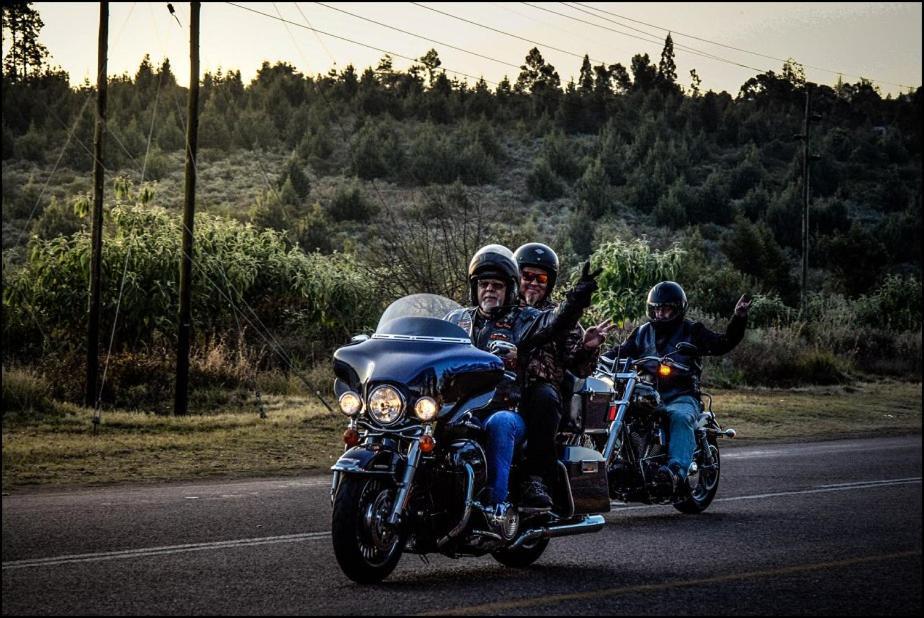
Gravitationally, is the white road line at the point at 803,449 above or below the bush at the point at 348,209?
below

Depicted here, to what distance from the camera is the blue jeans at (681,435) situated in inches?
436

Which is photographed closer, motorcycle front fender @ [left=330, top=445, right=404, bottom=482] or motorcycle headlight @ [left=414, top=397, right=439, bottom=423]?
motorcycle front fender @ [left=330, top=445, right=404, bottom=482]

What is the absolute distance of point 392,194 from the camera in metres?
66.4

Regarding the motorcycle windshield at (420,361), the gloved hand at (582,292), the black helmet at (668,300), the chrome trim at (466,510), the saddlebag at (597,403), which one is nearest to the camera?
the motorcycle windshield at (420,361)

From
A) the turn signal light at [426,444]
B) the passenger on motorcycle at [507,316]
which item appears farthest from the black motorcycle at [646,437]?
the turn signal light at [426,444]

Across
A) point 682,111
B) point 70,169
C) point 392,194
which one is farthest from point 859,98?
point 70,169

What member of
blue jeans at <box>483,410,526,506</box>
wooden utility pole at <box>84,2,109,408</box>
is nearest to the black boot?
blue jeans at <box>483,410,526,506</box>

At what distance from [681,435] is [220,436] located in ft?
29.5

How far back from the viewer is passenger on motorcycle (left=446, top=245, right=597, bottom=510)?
788 cm

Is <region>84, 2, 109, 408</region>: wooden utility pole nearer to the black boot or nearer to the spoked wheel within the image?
the black boot

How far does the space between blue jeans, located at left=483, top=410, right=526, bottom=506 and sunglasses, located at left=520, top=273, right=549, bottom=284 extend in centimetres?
162

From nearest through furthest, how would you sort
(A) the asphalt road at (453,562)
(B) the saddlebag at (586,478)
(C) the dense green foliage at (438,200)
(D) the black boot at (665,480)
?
(A) the asphalt road at (453,562) → (B) the saddlebag at (586,478) → (D) the black boot at (665,480) → (C) the dense green foliage at (438,200)

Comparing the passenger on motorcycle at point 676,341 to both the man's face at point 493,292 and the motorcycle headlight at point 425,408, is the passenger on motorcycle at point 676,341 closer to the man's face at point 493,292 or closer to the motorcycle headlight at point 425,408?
the man's face at point 493,292

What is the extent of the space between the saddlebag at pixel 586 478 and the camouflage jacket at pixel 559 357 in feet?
1.62
